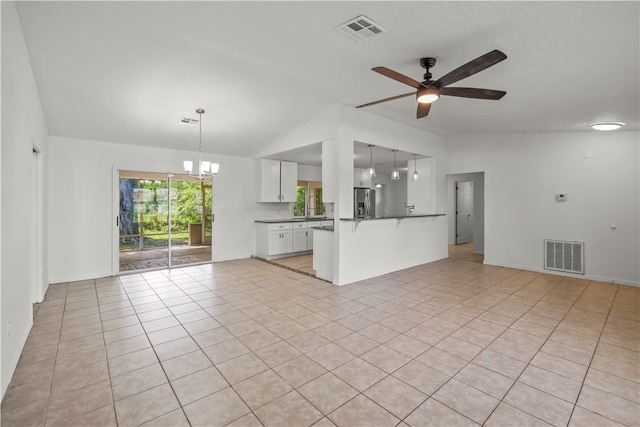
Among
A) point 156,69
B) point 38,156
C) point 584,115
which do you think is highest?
point 156,69

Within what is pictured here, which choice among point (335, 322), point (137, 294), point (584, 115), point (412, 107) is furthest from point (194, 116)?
point (584, 115)

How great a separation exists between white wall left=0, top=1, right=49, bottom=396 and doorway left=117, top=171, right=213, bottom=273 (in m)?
2.86

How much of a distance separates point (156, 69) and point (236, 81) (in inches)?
35.6

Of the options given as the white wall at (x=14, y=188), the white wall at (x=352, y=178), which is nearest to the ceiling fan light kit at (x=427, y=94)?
the white wall at (x=352, y=178)

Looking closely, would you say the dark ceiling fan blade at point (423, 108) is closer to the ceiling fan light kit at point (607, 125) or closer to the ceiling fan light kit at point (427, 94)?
the ceiling fan light kit at point (427, 94)

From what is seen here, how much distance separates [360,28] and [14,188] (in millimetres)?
3214

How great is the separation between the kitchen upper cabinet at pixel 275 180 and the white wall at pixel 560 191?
3.95m

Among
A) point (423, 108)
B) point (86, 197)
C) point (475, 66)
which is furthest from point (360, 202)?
point (86, 197)

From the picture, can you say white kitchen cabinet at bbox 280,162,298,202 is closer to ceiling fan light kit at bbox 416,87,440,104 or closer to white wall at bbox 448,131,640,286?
white wall at bbox 448,131,640,286

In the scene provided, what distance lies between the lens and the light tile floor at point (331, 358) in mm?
1945

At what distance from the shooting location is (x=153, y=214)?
675 centimetres

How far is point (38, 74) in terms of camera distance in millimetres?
3379

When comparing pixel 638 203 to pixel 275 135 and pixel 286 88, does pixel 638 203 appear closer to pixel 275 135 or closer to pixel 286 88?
pixel 286 88

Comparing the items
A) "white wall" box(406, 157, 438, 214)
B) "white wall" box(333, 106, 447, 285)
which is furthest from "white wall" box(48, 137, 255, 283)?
"white wall" box(406, 157, 438, 214)
